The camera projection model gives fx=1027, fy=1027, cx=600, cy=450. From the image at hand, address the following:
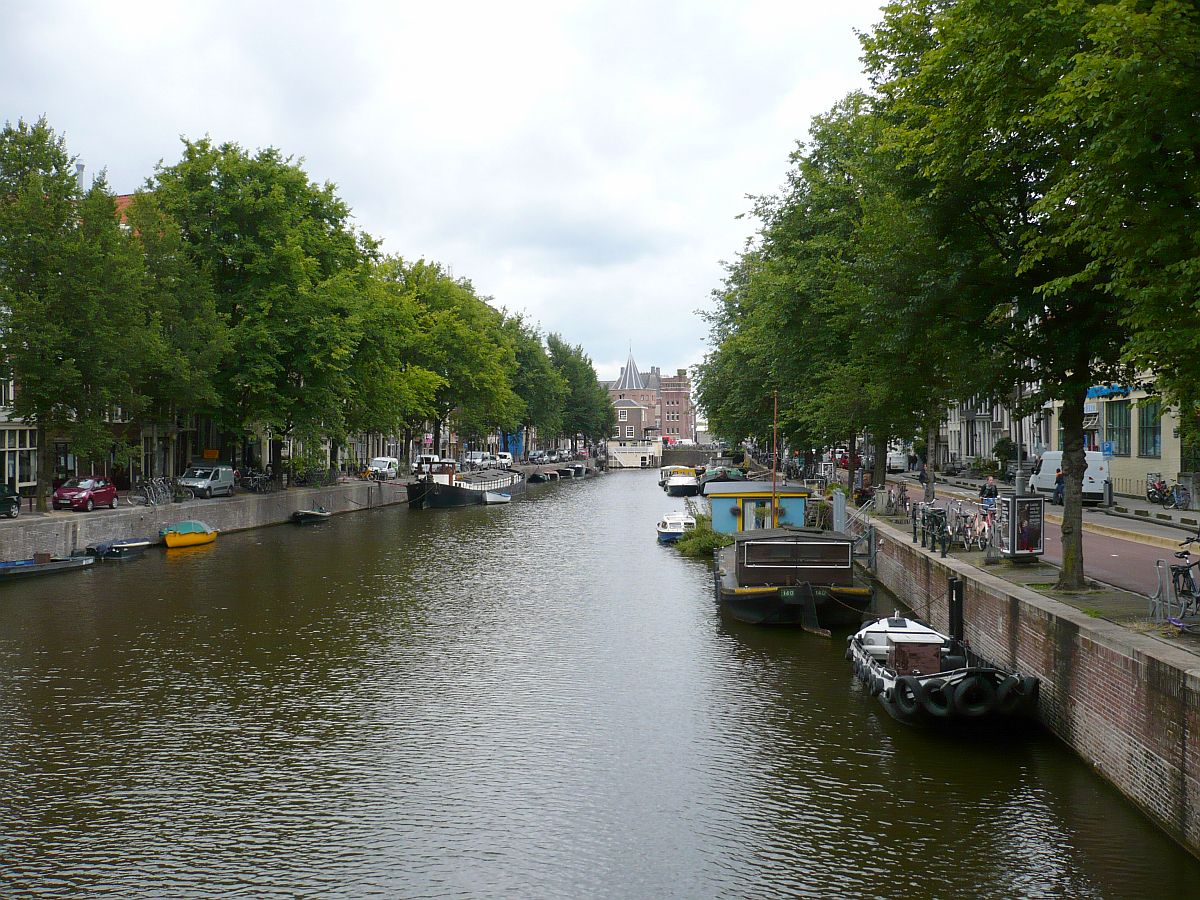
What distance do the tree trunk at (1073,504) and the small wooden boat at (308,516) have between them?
134 ft

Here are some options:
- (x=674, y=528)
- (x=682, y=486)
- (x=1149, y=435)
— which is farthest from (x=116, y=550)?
(x=682, y=486)

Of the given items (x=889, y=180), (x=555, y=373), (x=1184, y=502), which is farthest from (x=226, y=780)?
(x=555, y=373)

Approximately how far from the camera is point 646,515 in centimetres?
6319

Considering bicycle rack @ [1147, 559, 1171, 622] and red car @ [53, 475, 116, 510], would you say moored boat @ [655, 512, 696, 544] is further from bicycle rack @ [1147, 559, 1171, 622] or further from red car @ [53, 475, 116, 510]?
bicycle rack @ [1147, 559, 1171, 622]

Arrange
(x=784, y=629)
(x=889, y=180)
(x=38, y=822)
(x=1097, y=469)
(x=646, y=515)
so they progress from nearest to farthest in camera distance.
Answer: (x=38, y=822), (x=889, y=180), (x=784, y=629), (x=1097, y=469), (x=646, y=515)

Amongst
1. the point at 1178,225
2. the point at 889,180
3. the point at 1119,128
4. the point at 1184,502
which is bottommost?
the point at 1184,502

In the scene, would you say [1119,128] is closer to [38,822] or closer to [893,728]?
[893,728]

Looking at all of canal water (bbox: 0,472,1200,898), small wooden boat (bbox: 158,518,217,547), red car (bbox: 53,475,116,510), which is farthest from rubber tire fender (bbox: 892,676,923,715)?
red car (bbox: 53,475,116,510)

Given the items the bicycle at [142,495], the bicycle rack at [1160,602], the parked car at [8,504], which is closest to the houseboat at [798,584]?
the bicycle rack at [1160,602]

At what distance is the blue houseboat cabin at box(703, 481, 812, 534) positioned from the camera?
37.0 m

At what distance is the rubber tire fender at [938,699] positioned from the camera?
15758 mm

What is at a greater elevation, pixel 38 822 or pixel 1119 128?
pixel 1119 128

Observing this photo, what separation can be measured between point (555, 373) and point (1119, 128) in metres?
103

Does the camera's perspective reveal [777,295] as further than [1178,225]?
Yes
